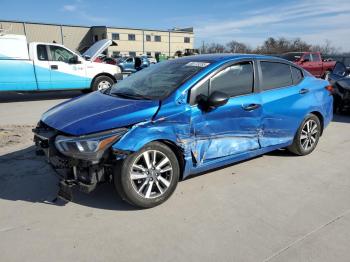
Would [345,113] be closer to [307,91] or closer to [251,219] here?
[307,91]

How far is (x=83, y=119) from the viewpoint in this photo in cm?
341

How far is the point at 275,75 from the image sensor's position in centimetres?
477

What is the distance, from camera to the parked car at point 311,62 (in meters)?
18.6

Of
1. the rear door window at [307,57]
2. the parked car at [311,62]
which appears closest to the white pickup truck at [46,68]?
the parked car at [311,62]

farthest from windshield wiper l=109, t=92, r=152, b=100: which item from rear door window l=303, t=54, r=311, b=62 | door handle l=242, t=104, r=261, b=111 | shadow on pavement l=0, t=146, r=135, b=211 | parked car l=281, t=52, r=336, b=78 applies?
rear door window l=303, t=54, r=311, b=62

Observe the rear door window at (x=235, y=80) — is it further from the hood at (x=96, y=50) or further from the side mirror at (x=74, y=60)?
the hood at (x=96, y=50)

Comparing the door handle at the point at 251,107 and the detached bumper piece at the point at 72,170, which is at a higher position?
the door handle at the point at 251,107

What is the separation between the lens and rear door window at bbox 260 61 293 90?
457 cm

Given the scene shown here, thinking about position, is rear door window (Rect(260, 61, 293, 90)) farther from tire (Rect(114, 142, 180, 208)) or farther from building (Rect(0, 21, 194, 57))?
building (Rect(0, 21, 194, 57))

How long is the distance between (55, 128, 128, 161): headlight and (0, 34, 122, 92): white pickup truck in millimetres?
7376

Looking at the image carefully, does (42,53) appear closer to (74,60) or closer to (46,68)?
(46,68)

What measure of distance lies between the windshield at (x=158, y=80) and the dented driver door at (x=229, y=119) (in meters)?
0.27

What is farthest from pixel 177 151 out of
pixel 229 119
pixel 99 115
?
pixel 99 115

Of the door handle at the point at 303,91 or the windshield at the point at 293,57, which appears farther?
the windshield at the point at 293,57
